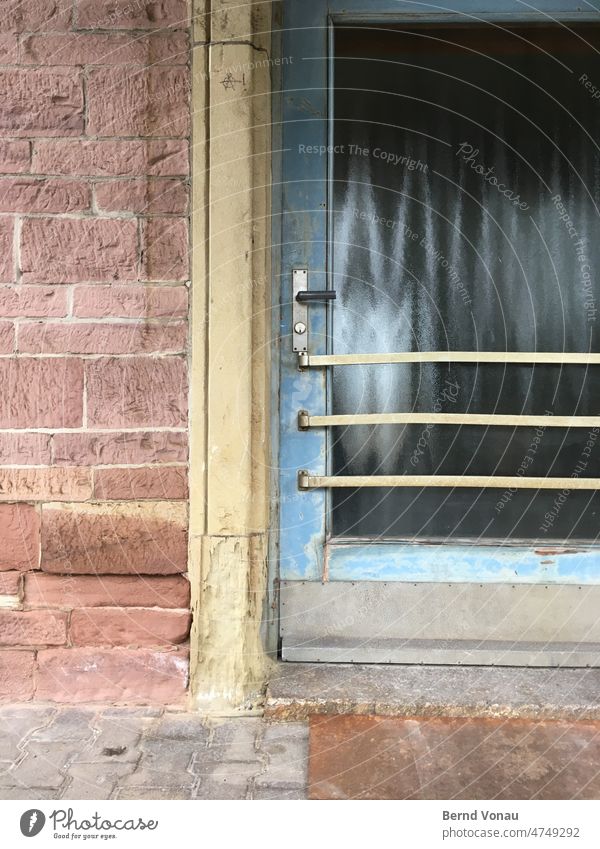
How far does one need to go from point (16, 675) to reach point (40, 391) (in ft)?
2.54

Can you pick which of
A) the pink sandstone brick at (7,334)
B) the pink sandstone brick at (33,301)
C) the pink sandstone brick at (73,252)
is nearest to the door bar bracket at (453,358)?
the pink sandstone brick at (73,252)

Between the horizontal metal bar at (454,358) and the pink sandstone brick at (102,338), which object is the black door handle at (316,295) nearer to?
the horizontal metal bar at (454,358)

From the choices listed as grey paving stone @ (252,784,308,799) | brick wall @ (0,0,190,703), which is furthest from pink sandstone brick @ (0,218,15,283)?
grey paving stone @ (252,784,308,799)

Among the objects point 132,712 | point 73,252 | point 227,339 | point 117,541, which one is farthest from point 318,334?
point 132,712

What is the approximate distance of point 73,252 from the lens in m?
1.99

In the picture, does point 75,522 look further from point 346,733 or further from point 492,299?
point 492,299

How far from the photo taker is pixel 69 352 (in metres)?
2.00

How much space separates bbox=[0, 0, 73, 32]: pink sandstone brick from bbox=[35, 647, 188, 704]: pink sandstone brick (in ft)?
5.46

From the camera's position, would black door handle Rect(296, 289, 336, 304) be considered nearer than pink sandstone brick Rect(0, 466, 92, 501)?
No

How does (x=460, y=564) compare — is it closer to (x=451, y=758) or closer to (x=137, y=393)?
(x=451, y=758)

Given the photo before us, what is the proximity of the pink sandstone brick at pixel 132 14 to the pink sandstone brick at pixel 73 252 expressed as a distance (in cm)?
52

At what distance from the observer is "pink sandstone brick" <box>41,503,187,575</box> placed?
79.1 inches

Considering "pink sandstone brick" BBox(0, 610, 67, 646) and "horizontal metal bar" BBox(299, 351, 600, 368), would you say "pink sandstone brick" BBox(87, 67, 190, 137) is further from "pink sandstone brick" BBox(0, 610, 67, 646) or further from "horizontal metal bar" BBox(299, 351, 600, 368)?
"pink sandstone brick" BBox(0, 610, 67, 646)

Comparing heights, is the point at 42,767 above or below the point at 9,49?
below
